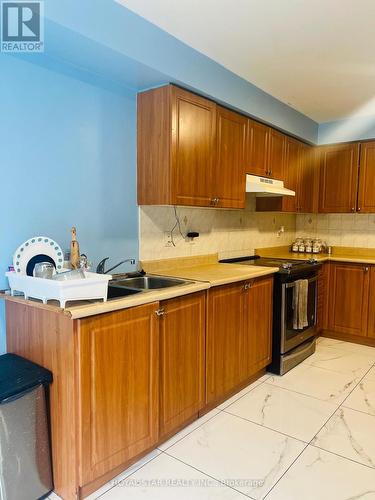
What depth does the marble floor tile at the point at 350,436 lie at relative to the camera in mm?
2029

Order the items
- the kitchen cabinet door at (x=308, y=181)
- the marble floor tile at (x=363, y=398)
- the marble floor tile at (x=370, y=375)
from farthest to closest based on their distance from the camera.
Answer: the kitchen cabinet door at (x=308, y=181)
the marble floor tile at (x=370, y=375)
the marble floor tile at (x=363, y=398)

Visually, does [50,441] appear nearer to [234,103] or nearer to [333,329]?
[234,103]

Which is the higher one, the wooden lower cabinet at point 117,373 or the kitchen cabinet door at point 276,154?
the kitchen cabinet door at point 276,154

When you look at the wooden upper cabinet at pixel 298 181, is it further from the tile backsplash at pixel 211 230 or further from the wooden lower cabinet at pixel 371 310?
the wooden lower cabinet at pixel 371 310

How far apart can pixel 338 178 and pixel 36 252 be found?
139 inches

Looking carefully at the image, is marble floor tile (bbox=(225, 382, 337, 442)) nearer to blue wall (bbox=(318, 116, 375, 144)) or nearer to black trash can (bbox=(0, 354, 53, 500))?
black trash can (bbox=(0, 354, 53, 500))

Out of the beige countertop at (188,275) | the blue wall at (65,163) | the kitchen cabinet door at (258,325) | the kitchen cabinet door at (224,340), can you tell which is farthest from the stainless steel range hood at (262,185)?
the blue wall at (65,163)

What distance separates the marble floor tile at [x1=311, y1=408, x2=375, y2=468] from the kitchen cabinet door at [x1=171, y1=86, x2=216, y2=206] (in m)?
1.71

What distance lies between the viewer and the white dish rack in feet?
5.22

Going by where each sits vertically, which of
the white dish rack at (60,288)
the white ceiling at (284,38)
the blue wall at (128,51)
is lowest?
the white dish rack at (60,288)

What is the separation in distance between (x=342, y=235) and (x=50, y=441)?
3.96 meters

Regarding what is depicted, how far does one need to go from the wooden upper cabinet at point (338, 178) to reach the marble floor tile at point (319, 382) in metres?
1.96

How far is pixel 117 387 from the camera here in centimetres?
174

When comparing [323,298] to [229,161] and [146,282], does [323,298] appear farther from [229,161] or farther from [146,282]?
[146,282]
